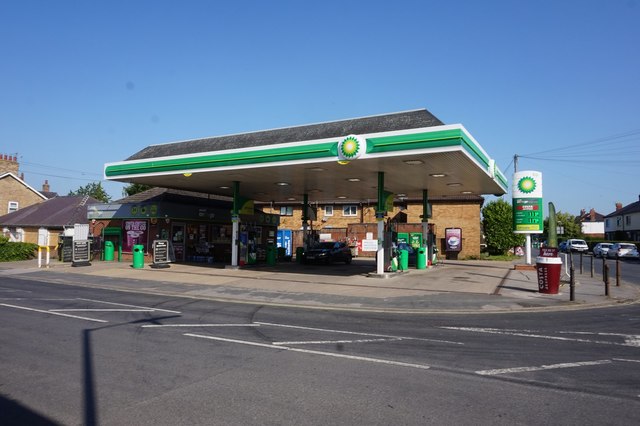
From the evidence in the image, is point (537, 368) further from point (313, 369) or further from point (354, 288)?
point (354, 288)

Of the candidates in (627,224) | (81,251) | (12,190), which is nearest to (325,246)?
(81,251)

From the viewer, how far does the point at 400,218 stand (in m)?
42.9

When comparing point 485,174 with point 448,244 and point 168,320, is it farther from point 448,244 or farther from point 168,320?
point 448,244

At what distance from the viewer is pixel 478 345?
8.41 metres

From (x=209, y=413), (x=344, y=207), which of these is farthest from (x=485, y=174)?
(x=344, y=207)

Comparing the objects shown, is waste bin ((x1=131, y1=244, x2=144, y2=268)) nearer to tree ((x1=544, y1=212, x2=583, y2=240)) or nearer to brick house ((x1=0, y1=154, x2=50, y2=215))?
brick house ((x1=0, y1=154, x2=50, y2=215))

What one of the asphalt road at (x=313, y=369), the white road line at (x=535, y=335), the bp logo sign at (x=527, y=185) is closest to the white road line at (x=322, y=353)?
the asphalt road at (x=313, y=369)

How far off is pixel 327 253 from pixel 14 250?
20.4 m

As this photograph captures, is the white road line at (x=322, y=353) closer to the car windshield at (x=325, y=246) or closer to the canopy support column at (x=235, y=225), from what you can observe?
the canopy support column at (x=235, y=225)

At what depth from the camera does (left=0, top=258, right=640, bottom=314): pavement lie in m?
13.6

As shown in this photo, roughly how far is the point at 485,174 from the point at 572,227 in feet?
221

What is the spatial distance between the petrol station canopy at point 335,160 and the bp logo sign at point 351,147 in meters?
0.04

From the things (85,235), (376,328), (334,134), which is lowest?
(376,328)

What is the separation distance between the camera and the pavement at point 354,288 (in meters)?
13.6
